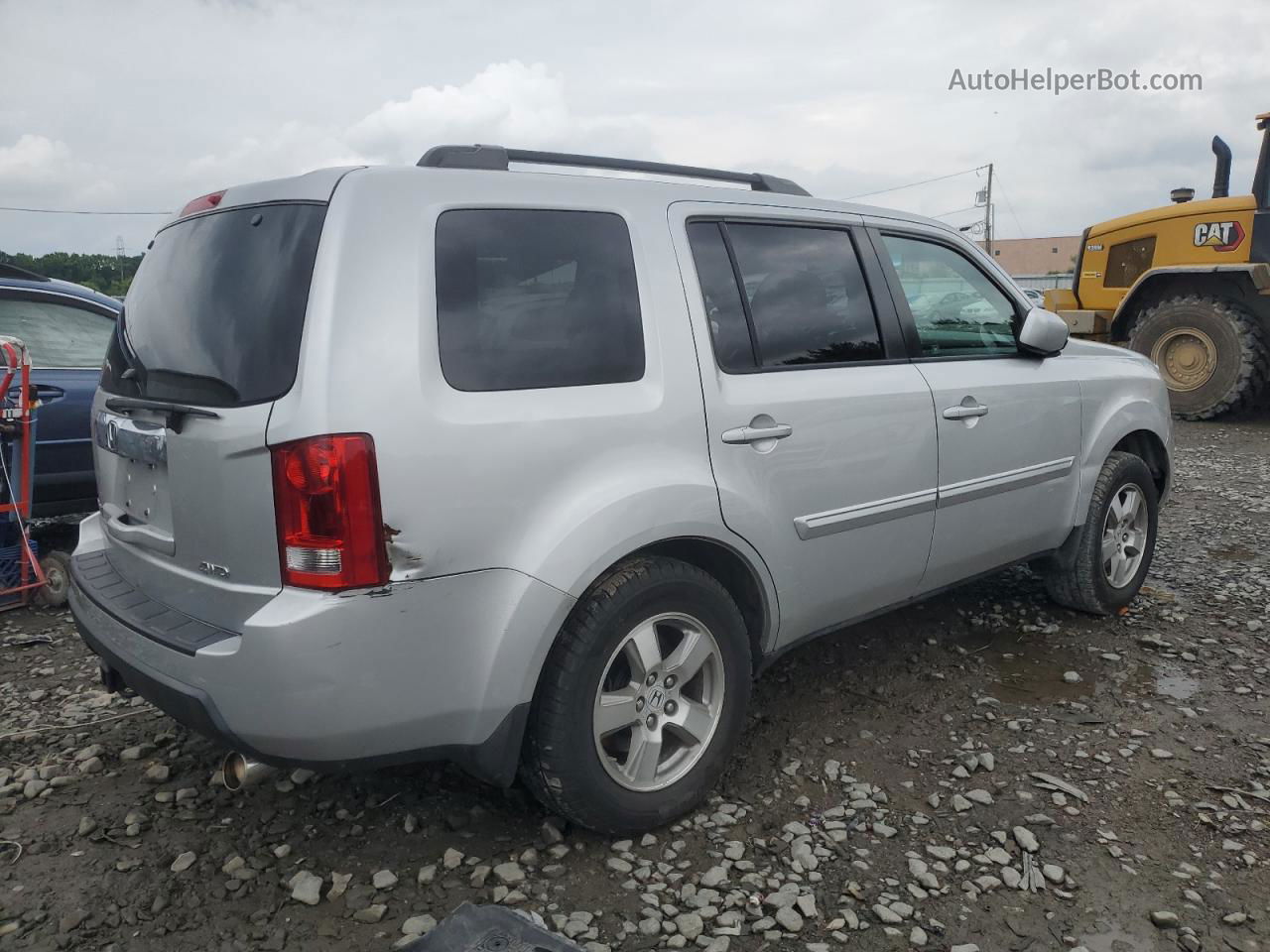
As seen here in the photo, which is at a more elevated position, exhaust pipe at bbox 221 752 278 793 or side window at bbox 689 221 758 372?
side window at bbox 689 221 758 372

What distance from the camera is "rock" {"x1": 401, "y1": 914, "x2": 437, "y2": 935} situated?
7.55 feet

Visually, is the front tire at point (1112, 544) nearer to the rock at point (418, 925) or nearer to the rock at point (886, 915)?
the rock at point (886, 915)

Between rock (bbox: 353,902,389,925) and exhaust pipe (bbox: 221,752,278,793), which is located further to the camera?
rock (bbox: 353,902,389,925)

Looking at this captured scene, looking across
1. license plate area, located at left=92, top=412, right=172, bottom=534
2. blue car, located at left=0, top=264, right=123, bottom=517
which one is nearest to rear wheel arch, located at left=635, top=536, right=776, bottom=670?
license plate area, located at left=92, top=412, right=172, bottom=534

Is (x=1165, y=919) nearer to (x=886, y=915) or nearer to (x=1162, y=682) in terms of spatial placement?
(x=886, y=915)

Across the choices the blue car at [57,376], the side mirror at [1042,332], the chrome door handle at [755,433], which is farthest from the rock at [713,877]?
the blue car at [57,376]

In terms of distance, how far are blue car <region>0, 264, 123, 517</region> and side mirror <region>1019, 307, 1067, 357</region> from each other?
4574 mm

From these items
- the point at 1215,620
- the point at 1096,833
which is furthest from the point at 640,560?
the point at 1215,620

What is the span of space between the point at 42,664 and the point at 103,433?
1845mm

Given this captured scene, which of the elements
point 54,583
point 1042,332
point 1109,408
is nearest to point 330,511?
point 1042,332

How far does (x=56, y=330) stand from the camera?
5.23 m

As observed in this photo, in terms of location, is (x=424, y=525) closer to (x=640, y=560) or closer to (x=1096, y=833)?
(x=640, y=560)

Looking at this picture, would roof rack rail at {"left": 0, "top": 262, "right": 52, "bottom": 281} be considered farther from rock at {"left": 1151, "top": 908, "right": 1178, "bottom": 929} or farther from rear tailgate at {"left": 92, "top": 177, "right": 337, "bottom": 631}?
rock at {"left": 1151, "top": 908, "right": 1178, "bottom": 929}

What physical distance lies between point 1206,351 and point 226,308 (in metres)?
10.7
